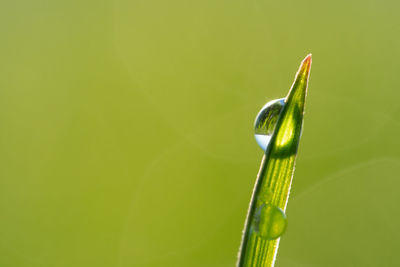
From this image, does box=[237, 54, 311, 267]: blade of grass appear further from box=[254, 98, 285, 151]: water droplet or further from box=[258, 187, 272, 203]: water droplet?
box=[254, 98, 285, 151]: water droplet

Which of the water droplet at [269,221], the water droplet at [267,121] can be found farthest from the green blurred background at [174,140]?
the water droplet at [269,221]

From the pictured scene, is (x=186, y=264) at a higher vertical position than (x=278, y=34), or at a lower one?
lower

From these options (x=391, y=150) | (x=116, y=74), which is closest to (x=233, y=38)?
(x=116, y=74)

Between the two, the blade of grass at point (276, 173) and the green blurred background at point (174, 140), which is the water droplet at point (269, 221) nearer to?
the blade of grass at point (276, 173)

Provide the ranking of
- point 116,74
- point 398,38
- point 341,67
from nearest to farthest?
point 116,74
point 341,67
point 398,38

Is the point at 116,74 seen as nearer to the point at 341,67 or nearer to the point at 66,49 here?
the point at 66,49

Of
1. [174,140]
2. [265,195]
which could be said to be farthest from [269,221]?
[174,140]
